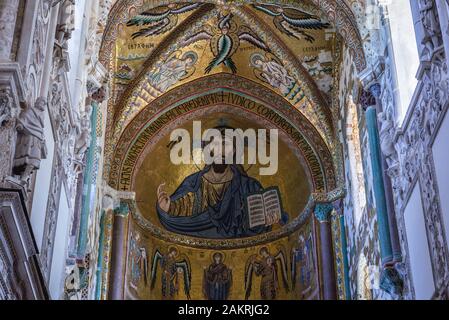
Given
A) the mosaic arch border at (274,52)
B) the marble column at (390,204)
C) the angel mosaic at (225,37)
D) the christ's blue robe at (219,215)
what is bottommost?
the marble column at (390,204)

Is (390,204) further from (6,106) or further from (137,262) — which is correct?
(137,262)

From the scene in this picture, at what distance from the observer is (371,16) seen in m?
12.6

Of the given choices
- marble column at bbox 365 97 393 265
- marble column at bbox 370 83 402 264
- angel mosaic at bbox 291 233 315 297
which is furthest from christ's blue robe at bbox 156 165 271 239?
marble column at bbox 370 83 402 264

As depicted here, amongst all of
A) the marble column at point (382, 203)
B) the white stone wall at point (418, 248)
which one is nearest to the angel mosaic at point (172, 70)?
the marble column at point (382, 203)

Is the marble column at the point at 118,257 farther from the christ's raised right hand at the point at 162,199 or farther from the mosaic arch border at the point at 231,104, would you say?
the christ's raised right hand at the point at 162,199

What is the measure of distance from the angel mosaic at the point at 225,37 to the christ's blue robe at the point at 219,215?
3.19 metres

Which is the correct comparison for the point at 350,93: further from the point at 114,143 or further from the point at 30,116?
the point at 30,116

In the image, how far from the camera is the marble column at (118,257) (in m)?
16.2

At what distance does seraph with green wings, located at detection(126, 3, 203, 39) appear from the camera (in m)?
16.2

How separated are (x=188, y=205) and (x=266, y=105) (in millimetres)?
3051

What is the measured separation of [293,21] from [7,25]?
31.5 ft

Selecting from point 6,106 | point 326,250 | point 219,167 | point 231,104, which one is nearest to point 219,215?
point 219,167
